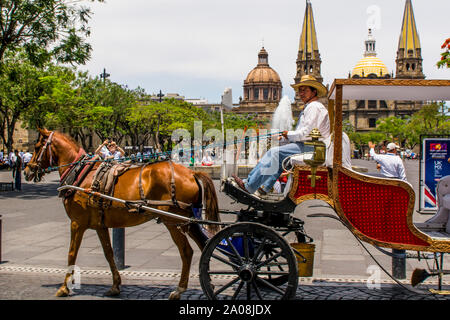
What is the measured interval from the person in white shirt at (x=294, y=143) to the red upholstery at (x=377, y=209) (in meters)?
0.61

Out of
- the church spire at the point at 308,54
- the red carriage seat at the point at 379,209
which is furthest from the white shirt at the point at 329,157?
the church spire at the point at 308,54

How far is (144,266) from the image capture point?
6.91 m

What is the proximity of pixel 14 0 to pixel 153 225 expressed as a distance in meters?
10.2

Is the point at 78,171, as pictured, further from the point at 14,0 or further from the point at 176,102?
the point at 176,102

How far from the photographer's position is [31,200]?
15.2 meters

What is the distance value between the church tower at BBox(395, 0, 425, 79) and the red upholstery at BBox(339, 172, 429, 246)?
Result: 3984 inches

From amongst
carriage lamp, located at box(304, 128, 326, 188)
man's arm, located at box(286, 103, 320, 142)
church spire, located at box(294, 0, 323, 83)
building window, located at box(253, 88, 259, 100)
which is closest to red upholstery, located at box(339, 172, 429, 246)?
carriage lamp, located at box(304, 128, 326, 188)

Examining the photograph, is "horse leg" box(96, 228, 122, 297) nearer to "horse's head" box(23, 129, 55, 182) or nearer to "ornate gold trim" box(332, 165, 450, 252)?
"horse's head" box(23, 129, 55, 182)

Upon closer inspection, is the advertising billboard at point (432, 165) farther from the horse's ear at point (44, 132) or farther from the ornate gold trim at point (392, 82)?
the horse's ear at point (44, 132)

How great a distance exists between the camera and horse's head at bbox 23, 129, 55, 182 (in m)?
5.83

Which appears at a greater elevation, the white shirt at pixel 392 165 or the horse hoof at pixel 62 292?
the white shirt at pixel 392 165

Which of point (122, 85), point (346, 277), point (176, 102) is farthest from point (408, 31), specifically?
point (346, 277)

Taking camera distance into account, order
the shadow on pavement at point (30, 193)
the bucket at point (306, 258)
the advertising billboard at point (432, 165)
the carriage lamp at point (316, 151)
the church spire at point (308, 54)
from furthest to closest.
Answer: the church spire at point (308, 54)
the shadow on pavement at point (30, 193)
the advertising billboard at point (432, 165)
the bucket at point (306, 258)
the carriage lamp at point (316, 151)

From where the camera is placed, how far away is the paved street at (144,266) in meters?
5.48
